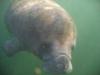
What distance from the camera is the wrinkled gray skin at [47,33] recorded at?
9.74ft

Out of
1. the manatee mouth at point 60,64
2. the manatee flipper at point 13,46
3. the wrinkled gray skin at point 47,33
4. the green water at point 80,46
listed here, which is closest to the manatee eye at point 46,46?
the wrinkled gray skin at point 47,33

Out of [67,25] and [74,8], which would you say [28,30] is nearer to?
[67,25]

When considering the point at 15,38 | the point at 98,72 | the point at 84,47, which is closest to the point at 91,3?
the point at 84,47

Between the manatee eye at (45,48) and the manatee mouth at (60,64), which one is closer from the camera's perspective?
the manatee mouth at (60,64)

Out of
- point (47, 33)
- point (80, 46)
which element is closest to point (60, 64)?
point (47, 33)

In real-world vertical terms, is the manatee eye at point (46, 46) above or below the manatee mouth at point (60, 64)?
above

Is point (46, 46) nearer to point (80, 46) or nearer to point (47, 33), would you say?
point (47, 33)

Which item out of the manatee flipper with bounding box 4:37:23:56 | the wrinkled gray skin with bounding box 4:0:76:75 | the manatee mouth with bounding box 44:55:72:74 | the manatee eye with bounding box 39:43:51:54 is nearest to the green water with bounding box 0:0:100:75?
the manatee flipper with bounding box 4:37:23:56

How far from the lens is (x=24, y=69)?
499 centimetres

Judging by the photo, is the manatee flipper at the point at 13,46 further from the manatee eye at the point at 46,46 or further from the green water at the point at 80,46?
the green water at the point at 80,46

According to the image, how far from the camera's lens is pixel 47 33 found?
305cm

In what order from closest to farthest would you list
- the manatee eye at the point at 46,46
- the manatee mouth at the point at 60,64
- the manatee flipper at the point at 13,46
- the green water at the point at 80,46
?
1. the manatee mouth at the point at 60,64
2. the manatee eye at the point at 46,46
3. the manatee flipper at the point at 13,46
4. the green water at the point at 80,46

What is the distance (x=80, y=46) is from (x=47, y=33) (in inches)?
106

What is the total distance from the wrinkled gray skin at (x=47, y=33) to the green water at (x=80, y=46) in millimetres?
1268
